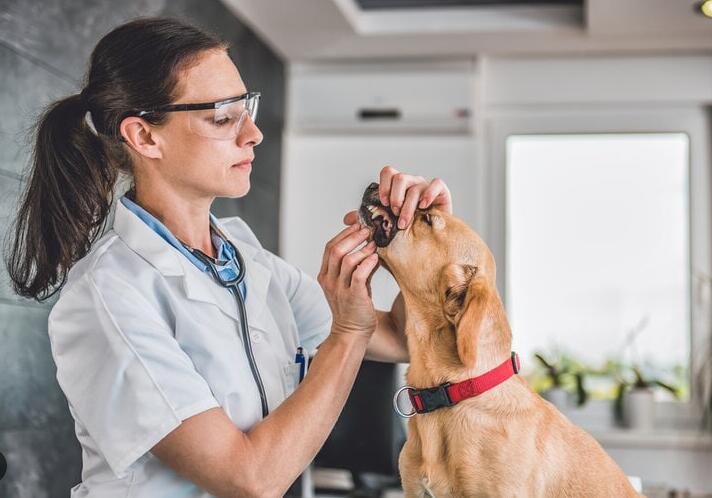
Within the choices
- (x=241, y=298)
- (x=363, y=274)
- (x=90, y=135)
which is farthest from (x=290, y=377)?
(x=90, y=135)

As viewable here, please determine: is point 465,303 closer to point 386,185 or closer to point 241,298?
point 386,185

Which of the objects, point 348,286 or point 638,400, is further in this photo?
point 638,400

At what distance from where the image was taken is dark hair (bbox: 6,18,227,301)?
1.27 metres

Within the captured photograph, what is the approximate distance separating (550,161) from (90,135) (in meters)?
3.03

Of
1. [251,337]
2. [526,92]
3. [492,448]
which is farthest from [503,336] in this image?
[526,92]

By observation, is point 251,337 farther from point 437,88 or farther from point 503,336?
point 437,88

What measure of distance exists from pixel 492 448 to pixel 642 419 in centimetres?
263

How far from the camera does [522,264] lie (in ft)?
13.1

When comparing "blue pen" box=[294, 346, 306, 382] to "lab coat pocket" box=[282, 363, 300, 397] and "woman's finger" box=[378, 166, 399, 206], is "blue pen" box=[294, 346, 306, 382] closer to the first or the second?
"lab coat pocket" box=[282, 363, 300, 397]

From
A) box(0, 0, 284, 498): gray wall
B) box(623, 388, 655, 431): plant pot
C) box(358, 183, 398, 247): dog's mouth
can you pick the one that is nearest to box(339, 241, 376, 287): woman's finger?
box(358, 183, 398, 247): dog's mouth

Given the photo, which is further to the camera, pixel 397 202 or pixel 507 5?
pixel 507 5

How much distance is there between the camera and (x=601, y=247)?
3936 millimetres

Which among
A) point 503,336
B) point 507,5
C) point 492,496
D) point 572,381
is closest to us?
point 492,496

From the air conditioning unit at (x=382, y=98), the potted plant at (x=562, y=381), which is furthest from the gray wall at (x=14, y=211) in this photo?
the potted plant at (x=562, y=381)
